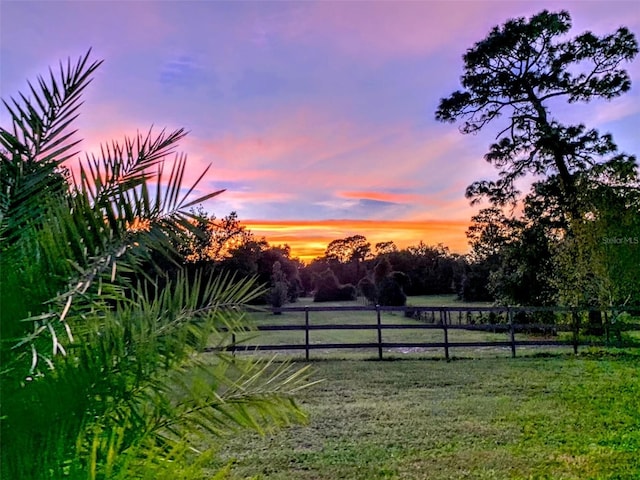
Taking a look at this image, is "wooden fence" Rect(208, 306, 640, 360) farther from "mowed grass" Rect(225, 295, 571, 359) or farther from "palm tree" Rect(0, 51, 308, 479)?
"palm tree" Rect(0, 51, 308, 479)

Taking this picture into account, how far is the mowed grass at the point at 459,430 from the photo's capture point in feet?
8.84

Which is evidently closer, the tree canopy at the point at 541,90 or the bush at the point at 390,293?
the tree canopy at the point at 541,90

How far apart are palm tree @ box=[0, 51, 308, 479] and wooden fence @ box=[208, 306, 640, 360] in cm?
356

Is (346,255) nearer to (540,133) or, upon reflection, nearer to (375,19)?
(540,133)

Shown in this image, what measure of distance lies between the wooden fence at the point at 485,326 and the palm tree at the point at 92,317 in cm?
356

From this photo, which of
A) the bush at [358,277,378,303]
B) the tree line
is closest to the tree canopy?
the bush at [358,277,378,303]

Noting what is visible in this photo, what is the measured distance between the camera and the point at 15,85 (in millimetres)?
817

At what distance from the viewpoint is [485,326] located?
7.20 m

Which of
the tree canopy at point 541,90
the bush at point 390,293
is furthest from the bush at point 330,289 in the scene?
the tree canopy at point 541,90

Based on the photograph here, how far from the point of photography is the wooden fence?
662cm

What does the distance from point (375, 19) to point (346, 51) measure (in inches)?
15.5

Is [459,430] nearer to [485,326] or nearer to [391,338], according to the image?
[485,326]

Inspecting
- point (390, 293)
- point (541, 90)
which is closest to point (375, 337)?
point (390, 293)

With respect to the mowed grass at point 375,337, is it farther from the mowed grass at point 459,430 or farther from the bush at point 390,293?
the mowed grass at point 459,430
